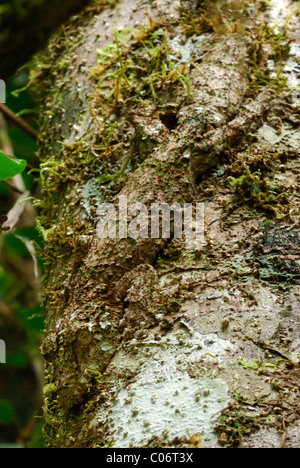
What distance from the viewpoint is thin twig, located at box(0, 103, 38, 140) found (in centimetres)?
212

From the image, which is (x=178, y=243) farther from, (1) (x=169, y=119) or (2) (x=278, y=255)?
(1) (x=169, y=119)

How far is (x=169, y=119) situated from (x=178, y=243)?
39 cm

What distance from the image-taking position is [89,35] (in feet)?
5.57

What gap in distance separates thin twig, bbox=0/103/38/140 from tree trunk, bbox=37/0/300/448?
61 cm

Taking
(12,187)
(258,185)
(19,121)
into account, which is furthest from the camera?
(19,121)

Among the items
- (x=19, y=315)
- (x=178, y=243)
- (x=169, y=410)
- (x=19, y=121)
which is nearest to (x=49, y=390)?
(x=169, y=410)

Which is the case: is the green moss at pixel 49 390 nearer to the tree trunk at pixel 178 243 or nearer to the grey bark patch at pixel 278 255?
the tree trunk at pixel 178 243

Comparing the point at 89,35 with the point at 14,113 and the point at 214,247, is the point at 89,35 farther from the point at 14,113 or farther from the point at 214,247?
the point at 214,247

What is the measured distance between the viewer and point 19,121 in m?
2.17

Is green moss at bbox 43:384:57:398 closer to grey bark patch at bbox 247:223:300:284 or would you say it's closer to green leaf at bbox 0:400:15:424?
grey bark patch at bbox 247:223:300:284

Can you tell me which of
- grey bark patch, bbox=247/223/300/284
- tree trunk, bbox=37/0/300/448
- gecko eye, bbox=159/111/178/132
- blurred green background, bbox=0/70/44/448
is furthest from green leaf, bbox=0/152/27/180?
blurred green background, bbox=0/70/44/448

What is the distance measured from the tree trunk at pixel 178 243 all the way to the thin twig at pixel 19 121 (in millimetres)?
612

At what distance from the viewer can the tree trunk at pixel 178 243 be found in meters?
0.82

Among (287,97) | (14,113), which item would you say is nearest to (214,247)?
(287,97)
